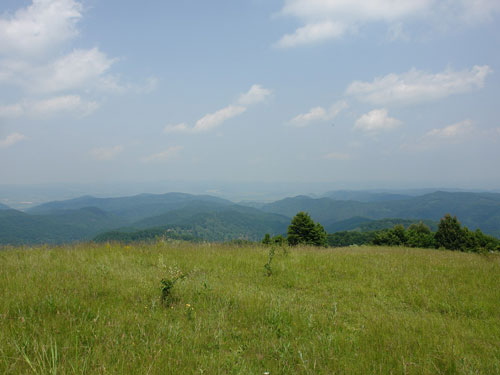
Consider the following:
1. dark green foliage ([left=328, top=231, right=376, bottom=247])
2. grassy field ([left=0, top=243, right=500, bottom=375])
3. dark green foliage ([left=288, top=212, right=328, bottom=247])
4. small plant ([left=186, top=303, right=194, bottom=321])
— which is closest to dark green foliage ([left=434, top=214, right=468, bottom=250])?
dark green foliage ([left=288, top=212, right=328, bottom=247])

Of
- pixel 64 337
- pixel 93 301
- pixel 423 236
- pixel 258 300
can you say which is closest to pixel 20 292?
pixel 93 301

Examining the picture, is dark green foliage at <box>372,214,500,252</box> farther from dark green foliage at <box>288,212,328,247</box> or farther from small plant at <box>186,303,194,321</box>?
small plant at <box>186,303,194,321</box>

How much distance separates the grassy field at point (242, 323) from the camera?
120 inches

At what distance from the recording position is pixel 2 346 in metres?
2.84

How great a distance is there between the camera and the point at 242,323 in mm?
4355

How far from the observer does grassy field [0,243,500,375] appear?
120 inches

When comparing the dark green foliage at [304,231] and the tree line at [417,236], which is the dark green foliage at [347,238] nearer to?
the tree line at [417,236]

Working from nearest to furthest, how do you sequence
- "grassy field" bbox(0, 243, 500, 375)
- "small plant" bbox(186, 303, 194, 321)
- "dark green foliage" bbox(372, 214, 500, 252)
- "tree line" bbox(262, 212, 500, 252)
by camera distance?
"grassy field" bbox(0, 243, 500, 375) < "small plant" bbox(186, 303, 194, 321) < "tree line" bbox(262, 212, 500, 252) < "dark green foliage" bbox(372, 214, 500, 252)

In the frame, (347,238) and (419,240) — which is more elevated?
(419,240)

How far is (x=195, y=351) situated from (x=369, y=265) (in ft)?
25.8

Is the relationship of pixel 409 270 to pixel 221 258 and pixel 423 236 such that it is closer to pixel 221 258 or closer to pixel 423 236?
pixel 221 258

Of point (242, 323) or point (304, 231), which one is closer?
point (242, 323)

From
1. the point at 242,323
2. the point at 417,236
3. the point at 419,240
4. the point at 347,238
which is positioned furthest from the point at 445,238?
the point at 347,238

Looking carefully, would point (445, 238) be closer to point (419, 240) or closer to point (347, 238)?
point (419, 240)
